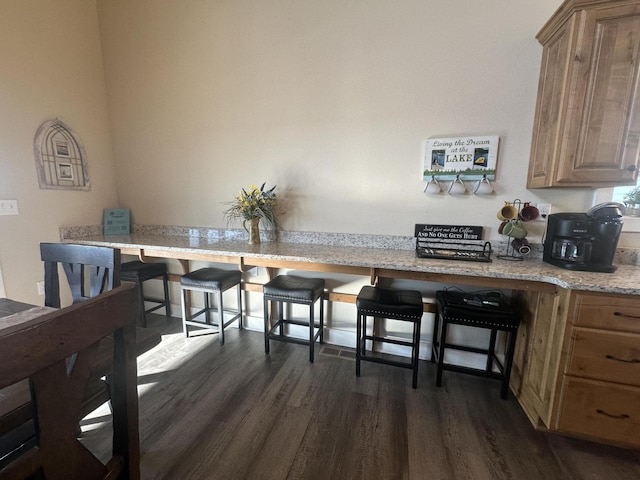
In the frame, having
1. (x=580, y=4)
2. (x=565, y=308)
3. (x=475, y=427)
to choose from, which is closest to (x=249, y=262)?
(x=475, y=427)

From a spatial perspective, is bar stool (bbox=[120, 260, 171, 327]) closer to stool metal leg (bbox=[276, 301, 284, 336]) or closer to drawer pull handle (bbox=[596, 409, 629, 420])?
stool metal leg (bbox=[276, 301, 284, 336])

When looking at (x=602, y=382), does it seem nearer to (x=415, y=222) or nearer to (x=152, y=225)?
(x=415, y=222)

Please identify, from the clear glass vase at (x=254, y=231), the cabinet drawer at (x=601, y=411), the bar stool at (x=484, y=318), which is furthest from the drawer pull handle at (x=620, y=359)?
the clear glass vase at (x=254, y=231)

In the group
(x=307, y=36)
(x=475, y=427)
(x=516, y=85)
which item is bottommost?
(x=475, y=427)

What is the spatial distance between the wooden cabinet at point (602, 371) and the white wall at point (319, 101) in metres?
0.76

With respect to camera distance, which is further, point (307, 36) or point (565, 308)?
point (307, 36)

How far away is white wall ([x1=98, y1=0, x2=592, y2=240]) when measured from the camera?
2010mm

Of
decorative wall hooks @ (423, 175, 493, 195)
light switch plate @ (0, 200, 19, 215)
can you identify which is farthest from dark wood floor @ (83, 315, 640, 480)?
light switch plate @ (0, 200, 19, 215)

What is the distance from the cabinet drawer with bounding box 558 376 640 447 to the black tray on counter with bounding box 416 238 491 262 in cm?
83

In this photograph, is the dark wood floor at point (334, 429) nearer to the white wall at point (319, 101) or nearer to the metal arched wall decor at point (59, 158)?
the white wall at point (319, 101)

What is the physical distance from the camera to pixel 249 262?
7.22 ft

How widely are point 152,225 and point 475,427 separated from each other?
325cm

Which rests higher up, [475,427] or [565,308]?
[565,308]

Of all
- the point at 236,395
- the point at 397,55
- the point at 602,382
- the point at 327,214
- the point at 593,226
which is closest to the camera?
the point at 602,382
